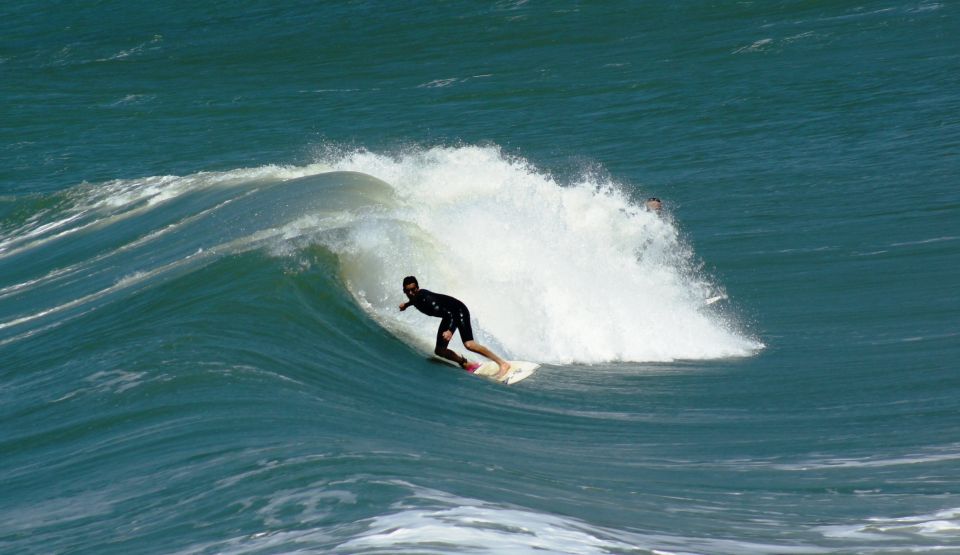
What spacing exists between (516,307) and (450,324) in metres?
2.43

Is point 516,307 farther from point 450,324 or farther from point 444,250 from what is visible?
point 450,324

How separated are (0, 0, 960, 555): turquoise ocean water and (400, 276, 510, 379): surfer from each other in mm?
298

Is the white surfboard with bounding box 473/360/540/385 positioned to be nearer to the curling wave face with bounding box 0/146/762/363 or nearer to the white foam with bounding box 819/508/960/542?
the curling wave face with bounding box 0/146/762/363

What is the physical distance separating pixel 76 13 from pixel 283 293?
4265cm

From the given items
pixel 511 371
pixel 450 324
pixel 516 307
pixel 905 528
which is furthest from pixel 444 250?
pixel 905 528

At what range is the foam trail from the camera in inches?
581

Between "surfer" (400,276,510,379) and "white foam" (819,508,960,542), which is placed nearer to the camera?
"white foam" (819,508,960,542)

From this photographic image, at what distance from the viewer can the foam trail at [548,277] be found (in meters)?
14.8

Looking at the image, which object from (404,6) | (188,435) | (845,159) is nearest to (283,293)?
(188,435)

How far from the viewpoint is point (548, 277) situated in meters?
16.0

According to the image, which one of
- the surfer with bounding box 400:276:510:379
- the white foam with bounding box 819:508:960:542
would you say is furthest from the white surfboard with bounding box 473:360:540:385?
the white foam with bounding box 819:508:960:542

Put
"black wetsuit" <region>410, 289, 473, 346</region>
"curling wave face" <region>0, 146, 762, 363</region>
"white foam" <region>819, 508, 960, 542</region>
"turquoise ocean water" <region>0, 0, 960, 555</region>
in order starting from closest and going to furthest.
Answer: "white foam" <region>819, 508, 960, 542</region> → "turquoise ocean water" <region>0, 0, 960, 555</region> → "black wetsuit" <region>410, 289, 473, 346</region> → "curling wave face" <region>0, 146, 762, 363</region>

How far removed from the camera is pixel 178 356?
11.2 meters

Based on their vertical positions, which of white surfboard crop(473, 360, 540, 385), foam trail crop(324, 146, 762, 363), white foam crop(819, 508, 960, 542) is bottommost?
white foam crop(819, 508, 960, 542)
